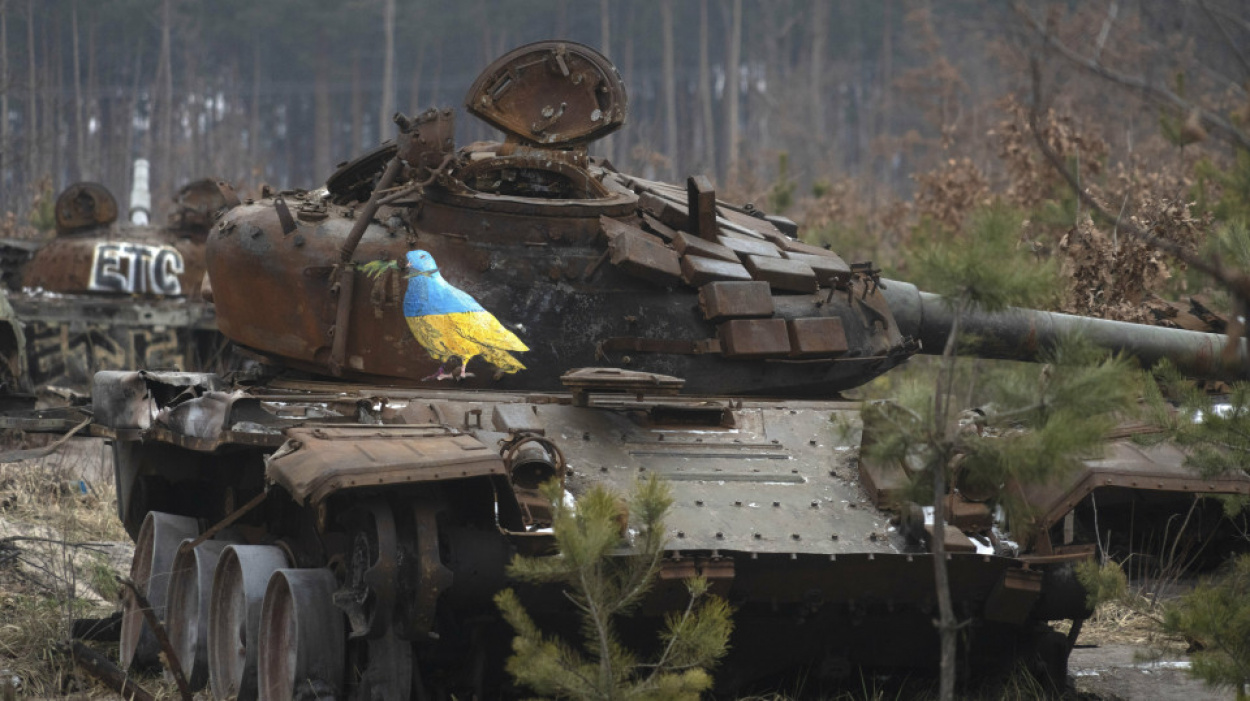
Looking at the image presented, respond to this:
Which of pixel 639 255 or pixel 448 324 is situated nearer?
pixel 448 324

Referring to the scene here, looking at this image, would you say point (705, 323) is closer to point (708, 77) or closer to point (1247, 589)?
point (1247, 589)

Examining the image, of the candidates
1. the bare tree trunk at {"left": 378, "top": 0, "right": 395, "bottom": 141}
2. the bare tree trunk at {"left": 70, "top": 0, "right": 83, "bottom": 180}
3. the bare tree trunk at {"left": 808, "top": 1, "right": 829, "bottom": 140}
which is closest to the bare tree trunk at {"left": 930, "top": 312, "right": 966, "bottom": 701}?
the bare tree trunk at {"left": 378, "top": 0, "right": 395, "bottom": 141}

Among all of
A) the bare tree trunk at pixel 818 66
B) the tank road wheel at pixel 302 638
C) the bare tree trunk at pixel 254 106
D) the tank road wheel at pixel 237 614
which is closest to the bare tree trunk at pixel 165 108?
the bare tree trunk at pixel 254 106

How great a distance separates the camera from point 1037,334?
26.3ft

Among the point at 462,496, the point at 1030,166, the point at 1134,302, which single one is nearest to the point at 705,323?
the point at 462,496

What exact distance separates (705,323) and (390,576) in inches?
94.0

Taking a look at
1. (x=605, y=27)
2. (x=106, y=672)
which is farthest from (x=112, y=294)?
(x=605, y=27)

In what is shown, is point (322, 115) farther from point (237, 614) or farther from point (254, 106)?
point (237, 614)

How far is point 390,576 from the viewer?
17.9 feet

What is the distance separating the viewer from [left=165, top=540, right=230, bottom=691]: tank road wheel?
7.15 m

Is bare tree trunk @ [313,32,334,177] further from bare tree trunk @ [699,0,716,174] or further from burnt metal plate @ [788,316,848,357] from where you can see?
burnt metal plate @ [788,316,848,357]

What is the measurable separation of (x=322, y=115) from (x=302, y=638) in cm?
3343

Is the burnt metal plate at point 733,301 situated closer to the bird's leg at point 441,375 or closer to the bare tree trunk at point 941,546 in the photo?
the bird's leg at point 441,375

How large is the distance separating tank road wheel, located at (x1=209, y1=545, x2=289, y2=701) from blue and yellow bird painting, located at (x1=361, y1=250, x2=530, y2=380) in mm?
1114
